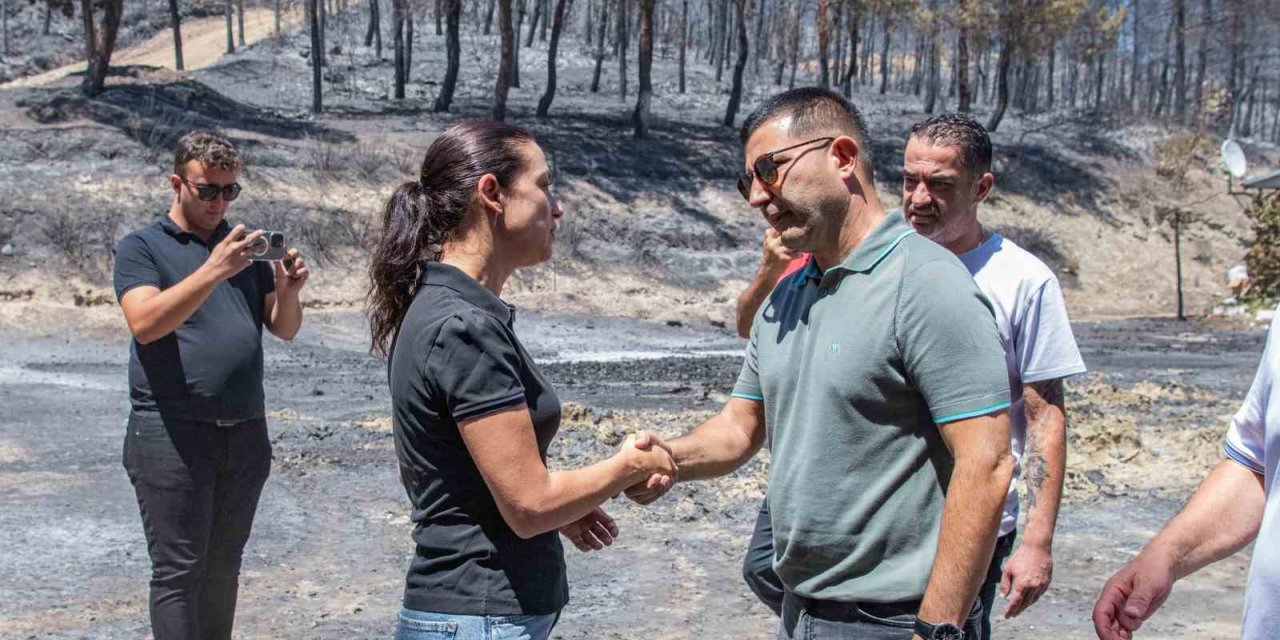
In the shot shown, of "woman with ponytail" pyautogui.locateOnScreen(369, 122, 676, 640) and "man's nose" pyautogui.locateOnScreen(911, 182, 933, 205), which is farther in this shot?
"man's nose" pyautogui.locateOnScreen(911, 182, 933, 205)

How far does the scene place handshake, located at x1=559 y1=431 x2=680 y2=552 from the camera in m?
2.62

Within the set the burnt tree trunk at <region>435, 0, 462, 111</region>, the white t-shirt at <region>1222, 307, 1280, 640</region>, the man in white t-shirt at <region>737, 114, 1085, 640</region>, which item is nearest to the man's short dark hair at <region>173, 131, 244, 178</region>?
the man in white t-shirt at <region>737, 114, 1085, 640</region>

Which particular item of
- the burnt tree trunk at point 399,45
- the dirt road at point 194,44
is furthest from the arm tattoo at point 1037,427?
the dirt road at point 194,44

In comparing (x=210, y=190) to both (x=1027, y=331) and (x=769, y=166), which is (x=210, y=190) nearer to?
(x=769, y=166)

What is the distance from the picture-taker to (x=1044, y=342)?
3.23 meters

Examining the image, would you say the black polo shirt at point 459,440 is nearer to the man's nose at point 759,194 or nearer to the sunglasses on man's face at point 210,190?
the man's nose at point 759,194

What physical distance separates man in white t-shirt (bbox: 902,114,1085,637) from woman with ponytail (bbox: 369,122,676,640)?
96cm

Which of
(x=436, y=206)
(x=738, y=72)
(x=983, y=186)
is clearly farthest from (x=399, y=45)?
(x=436, y=206)

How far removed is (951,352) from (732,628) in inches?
155

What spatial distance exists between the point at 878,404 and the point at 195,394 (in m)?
2.45

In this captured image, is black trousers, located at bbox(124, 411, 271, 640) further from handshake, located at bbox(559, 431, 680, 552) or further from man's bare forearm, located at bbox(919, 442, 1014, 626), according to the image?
man's bare forearm, located at bbox(919, 442, 1014, 626)

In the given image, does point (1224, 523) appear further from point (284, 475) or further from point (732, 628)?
point (284, 475)

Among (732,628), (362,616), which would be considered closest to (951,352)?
(732,628)

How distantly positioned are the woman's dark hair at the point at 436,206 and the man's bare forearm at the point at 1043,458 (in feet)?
4.88
